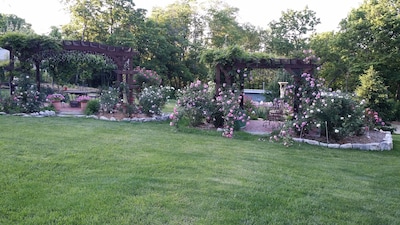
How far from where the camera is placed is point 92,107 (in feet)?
31.8

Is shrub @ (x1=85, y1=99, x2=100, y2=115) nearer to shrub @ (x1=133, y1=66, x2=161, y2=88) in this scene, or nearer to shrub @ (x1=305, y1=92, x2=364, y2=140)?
shrub @ (x1=133, y1=66, x2=161, y2=88)

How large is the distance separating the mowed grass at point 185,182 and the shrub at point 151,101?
3.51 m

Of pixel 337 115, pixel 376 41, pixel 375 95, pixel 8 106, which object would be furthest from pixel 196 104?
pixel 376 41

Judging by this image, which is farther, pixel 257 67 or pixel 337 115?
pixel 257 67

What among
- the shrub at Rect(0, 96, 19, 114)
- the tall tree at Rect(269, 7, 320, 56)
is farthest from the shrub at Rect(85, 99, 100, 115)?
the tall tree at Rect(269, 7, 320, 56)

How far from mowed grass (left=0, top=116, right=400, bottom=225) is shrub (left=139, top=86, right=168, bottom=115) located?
3.51 metres

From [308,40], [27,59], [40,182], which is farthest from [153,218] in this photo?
[308,40]

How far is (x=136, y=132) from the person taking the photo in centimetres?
675

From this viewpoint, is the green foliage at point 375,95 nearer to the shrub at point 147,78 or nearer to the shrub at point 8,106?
the shrub at point 147,78

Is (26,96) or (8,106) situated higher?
(26,96)

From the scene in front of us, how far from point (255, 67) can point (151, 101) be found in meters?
3.06

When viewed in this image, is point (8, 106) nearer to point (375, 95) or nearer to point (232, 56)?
point (232, 56)

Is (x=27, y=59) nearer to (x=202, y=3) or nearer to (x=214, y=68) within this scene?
(x=214, y=68)

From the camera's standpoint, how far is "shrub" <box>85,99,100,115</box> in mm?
9639
